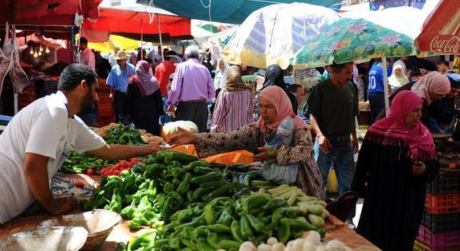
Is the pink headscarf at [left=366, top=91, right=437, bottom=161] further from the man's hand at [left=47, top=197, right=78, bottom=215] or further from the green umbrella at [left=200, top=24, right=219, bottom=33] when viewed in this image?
the green umbrella at [left=200, top=24, right=219, bottom=33]

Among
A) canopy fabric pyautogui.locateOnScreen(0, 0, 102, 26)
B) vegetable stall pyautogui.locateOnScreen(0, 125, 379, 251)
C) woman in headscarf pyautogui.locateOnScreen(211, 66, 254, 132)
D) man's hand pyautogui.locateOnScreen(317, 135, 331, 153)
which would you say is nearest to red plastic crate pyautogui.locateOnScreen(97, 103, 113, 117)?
canopy fabric pyautogui.locateOnScreen(0, 0, 102, 26)

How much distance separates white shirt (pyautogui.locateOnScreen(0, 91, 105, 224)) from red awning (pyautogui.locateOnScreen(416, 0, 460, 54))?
9.44ft

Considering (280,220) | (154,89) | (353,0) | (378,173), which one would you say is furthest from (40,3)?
(353,0)

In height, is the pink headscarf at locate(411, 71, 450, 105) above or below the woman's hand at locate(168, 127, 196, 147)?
above

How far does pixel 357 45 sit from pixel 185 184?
→ 3193mm

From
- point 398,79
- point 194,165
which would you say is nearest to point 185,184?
point 194,165

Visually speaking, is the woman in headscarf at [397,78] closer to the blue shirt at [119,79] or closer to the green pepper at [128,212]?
the blue shirt at [119,79]

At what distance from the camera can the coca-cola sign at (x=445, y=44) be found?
4.32 meters

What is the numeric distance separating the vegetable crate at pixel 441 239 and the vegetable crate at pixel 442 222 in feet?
0.15

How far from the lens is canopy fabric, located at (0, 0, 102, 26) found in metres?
9.59

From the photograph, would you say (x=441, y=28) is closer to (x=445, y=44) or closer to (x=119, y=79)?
(x=445, y=44)

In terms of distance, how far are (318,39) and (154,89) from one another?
4542 millimetres

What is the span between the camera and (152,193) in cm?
407

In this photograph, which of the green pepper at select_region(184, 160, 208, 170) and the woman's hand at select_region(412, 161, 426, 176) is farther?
the woman's hand at select_region(412, 161, 426, 176)
